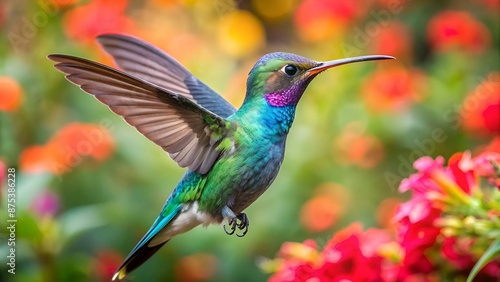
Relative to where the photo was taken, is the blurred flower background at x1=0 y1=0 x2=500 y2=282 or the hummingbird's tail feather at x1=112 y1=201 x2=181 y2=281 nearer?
the hummingbird's tail feather at x1=112 y1=201 x2=181 y2=281

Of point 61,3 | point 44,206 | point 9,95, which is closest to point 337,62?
point 44,206

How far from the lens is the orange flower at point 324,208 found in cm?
306

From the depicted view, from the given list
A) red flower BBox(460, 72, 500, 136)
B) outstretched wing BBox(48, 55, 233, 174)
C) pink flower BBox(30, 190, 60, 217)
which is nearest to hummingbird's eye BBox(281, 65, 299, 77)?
outstretched wing BBox(48, 55, 233, 174)

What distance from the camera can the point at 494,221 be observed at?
149cm

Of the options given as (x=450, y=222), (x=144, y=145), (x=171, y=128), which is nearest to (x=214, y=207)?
(x=171, y=128)

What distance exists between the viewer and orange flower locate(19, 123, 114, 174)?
293 cm

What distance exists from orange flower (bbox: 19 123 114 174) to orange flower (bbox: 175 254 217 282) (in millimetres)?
572

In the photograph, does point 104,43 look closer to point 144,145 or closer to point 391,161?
point 144,145

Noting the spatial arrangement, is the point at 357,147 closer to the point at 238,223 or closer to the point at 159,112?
the point at 238,223

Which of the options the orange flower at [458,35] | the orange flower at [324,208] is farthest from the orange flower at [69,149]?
the orange flower at [458,35]

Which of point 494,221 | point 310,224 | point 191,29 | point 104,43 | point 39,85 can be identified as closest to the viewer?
point 494,221

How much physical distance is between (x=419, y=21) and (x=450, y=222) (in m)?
3.39

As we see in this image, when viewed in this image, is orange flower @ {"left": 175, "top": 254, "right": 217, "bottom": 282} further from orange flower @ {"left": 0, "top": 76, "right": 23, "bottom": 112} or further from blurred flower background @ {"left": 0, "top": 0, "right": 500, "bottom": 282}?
orange flower @ {"left": 0, "top": 76, "right": 23, "bottom": 112}

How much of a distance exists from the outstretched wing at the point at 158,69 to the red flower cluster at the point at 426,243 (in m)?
0.45
